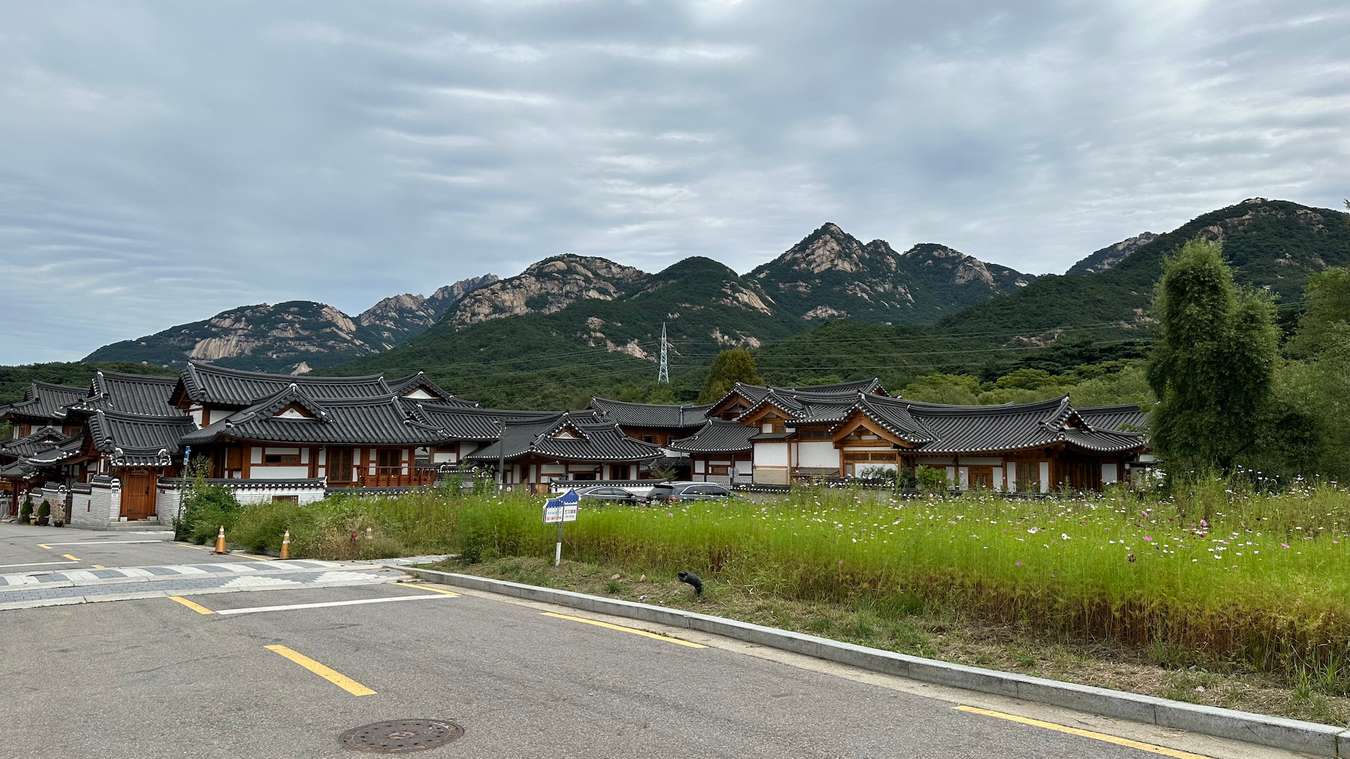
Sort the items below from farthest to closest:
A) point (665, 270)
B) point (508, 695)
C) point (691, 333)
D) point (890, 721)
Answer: point (665, 270), point (691, 333), point (508, 695), point (890, 721)

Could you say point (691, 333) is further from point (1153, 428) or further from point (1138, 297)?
point (1153, 428)

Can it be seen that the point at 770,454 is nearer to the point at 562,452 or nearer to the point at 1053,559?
the point at 562,452

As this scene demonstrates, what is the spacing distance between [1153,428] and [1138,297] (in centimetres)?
7248

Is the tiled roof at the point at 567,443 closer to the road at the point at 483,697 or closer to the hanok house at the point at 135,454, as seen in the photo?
the hanok house at the point at 135,454

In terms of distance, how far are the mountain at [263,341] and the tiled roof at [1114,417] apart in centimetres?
10454

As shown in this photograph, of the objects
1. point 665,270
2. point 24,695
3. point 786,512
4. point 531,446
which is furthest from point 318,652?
point 665,270

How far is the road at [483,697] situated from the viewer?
18.1ft

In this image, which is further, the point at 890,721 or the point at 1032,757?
the point at 890,721

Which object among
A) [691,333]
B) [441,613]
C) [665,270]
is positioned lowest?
[441,613]

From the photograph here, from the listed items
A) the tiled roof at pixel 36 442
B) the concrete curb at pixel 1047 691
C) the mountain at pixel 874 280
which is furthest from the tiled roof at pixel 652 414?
the mountain at pixel 874 280

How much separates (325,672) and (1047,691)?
6351 millimetres

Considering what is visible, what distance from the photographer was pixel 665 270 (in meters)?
140

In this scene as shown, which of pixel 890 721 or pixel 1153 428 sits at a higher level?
pixel 1153 428

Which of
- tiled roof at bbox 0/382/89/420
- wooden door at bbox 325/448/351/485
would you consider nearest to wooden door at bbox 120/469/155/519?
wooden door at bbox 325/448/351/485
